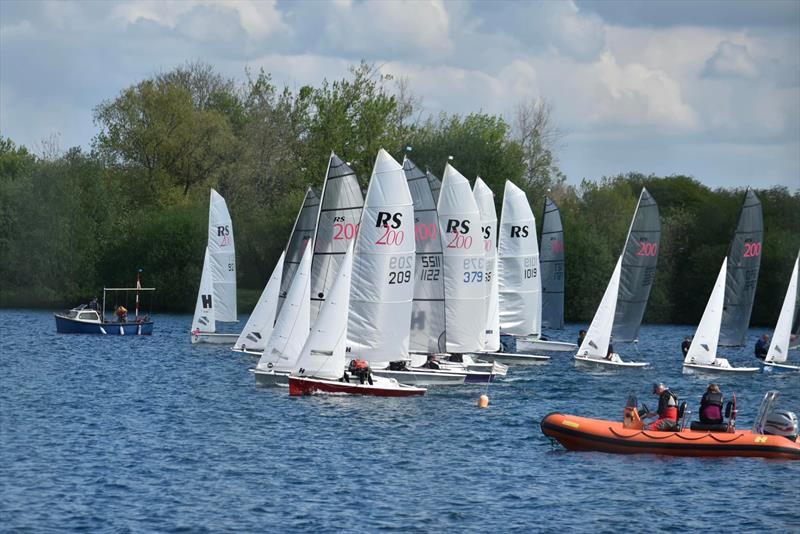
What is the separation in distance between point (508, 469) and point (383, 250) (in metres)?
13.0

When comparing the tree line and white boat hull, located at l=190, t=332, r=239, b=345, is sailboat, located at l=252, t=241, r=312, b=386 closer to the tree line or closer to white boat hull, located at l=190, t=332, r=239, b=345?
white boat hull, located at l=190, t=332, r=239, b=345

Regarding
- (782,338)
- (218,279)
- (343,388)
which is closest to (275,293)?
(218,279)

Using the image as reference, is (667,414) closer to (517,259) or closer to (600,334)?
(600,334)

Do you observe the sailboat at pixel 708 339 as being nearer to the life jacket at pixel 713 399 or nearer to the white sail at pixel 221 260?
the life jacket at pixel 713 399

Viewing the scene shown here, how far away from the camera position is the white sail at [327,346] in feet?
141

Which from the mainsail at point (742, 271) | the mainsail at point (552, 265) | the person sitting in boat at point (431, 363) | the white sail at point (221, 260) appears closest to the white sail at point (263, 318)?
the white sail at point (221, 260)

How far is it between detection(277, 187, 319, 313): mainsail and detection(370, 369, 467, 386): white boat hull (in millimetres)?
10560

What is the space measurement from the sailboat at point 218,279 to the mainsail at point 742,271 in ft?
81.1

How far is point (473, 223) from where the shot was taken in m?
53.3

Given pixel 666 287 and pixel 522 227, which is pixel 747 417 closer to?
pixel 522 227

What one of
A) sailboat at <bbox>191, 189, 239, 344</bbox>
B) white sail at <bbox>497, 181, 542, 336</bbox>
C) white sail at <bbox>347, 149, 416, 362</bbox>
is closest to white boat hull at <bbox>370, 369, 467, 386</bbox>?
white sail at <bbox>347, 149, 416, 362</bbox>

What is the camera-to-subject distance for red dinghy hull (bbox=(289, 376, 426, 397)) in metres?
42.5

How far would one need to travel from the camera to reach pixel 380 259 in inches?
1775

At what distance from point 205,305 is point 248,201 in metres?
38.4
